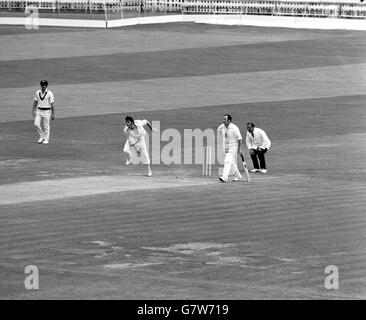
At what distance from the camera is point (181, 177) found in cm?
2992

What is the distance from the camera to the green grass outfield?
63.9 feet

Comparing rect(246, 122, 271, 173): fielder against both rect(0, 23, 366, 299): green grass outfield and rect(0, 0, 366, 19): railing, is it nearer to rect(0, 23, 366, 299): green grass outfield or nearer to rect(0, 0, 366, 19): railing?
rect(0, 23, 366, 299): green grass outfield

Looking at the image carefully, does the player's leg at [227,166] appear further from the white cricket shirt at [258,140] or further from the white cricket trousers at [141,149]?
the white cricket shirt at [258,140]

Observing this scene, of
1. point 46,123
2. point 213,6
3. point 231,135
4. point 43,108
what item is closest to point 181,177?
point 231,135

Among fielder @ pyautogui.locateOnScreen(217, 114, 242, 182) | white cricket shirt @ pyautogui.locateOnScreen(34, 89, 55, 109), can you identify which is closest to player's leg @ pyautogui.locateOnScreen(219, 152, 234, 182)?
fielder @ pyautogui.locateOnScreen(217, 114, 242, 182)

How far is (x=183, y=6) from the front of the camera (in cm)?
6812

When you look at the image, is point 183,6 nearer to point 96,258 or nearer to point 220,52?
point 220,52

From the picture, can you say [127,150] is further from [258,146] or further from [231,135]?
[258,146]

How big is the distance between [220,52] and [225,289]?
3751 centimetres

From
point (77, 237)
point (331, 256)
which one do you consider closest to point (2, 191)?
point (77, 237)

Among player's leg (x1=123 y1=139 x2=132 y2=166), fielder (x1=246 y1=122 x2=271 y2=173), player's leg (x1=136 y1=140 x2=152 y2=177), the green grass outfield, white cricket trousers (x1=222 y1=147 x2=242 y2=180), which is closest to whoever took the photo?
the green grass outfield

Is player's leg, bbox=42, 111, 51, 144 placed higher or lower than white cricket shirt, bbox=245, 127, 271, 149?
higher

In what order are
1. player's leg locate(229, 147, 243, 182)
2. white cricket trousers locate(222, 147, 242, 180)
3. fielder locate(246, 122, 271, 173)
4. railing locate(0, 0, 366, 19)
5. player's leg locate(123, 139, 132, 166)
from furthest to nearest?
1. railing locate(0, 0, 366, 19)
2. fielder locate(246, 122, 271, 173)
3. player's leg locate(123, 139, 132, 166)
4. player's leg locate(229, 147, 243, 182)
5. white cricket trousers locate(222, 147, 242, 180)

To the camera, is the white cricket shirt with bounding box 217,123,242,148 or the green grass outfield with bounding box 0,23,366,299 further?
the white cricket shirt with bounding box 217,123,242,148
